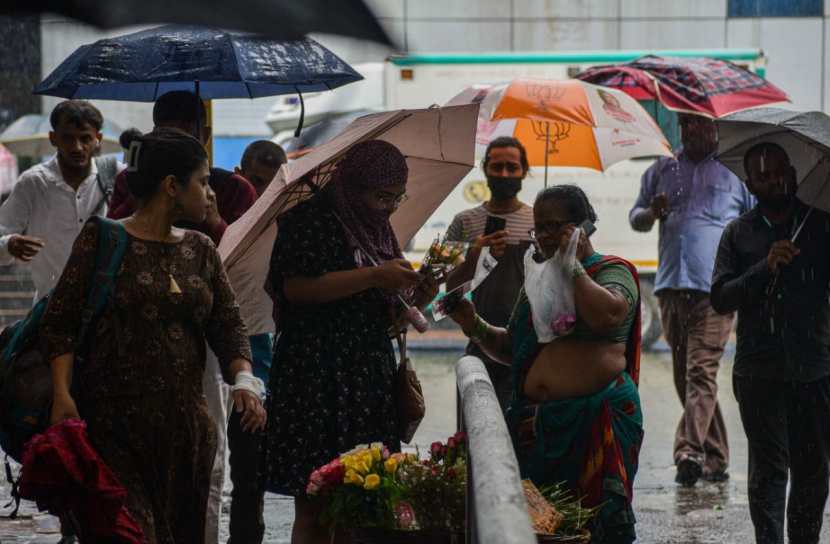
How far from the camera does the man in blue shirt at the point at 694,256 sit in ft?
29.0

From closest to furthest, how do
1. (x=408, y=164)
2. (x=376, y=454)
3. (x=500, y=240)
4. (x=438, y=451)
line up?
1. (x=376, y=454)
2. (x=438, y=451)
3. (x=408, y=164)
4. (x=500, y=240)

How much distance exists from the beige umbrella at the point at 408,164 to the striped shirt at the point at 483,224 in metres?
1.24

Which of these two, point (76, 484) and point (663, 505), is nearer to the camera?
point (76, 484)

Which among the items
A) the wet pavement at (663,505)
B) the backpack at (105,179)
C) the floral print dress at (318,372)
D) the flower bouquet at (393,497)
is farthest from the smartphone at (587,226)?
the backpack at (105,179)

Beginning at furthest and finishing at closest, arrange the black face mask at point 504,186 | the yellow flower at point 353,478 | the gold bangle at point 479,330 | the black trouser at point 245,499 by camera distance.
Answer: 1. the black face mask at point 504,186
2. the black trouser at point 245,499
3. the gold bangle at point 479,330
4. the yellow flower at point 353,478

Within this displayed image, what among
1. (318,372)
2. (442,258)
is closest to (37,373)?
(318,372)

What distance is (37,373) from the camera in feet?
14.5

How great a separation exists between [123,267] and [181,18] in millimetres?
2574

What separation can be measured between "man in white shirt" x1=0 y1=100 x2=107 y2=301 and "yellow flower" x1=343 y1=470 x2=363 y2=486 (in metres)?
2.71

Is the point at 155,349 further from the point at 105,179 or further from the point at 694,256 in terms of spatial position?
the point at 694,256

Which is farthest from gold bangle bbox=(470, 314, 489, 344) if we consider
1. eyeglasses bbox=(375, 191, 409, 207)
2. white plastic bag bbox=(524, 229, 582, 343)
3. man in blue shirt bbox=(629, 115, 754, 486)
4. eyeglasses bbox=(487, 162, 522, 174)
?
man in blue shirt bbox=(629, 115, 754, 486)

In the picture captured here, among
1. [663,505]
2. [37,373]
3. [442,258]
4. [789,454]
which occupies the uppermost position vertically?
[442,258]

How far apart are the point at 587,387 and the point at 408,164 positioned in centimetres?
122

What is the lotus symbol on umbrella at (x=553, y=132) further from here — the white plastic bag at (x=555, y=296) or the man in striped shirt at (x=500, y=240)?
the white plastic bag at (x=555, y=296)
